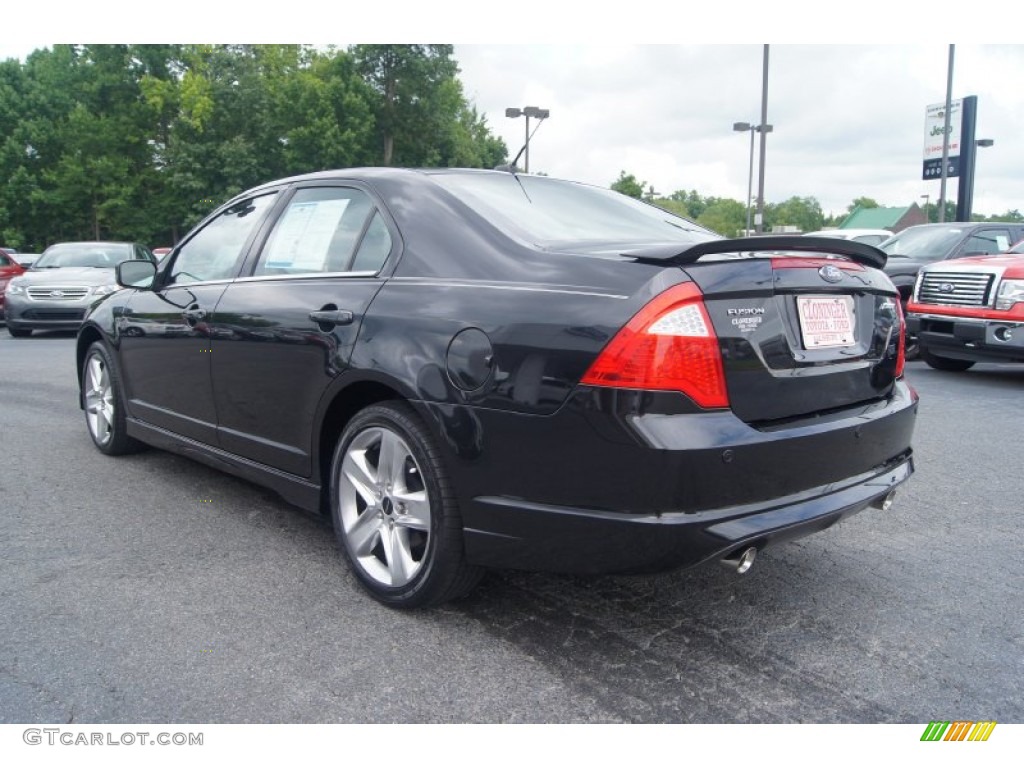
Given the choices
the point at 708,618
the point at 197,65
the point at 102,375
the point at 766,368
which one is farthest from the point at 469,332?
the point at 197,65

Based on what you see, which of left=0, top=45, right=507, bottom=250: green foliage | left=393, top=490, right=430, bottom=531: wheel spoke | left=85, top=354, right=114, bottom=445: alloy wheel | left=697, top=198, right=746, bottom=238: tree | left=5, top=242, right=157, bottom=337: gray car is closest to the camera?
left=393, top=490, right=430, bottom=531: wheel spoke

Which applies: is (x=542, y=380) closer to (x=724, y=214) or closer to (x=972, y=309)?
(x=972, y=309)

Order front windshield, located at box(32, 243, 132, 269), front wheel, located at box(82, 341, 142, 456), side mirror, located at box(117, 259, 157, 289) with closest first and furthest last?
side mirror, located at box(117, 259, 157, 289)
front wheel, located at box(82, 341, 142, 456)
front windshield, located at box(32, 243, 132, 269)

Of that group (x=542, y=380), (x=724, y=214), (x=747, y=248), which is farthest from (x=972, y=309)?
(x=724, y=214)

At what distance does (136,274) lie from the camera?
4836 millimetres

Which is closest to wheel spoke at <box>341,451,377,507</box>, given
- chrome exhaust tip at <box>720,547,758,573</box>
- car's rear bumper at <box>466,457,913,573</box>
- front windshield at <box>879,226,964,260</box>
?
car's rear bumper at <box>466,457,913,573</box>

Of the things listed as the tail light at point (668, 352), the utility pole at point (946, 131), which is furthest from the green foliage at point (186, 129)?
the tail light at point (668, 352)

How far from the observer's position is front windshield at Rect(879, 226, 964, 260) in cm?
1081

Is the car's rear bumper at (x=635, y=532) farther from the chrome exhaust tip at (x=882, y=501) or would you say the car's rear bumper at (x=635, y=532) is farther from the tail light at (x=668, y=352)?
the tail light at (x=668, y=352)

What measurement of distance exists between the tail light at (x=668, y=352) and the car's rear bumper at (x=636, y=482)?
0.06 meters

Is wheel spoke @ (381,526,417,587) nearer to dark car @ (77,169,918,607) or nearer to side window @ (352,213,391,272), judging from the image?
dark car @ (77,169,918,607)

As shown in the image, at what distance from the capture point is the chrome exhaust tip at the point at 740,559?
245cm

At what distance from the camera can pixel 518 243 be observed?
2.84 metres

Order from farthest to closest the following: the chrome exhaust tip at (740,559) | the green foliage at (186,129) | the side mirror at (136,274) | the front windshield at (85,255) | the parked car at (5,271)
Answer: the green foliage at (186,129), the parked car at (5,271), the front windshield at (85,255), the side mirror at (136,274), the chrome exhaust tip at (740,559)
